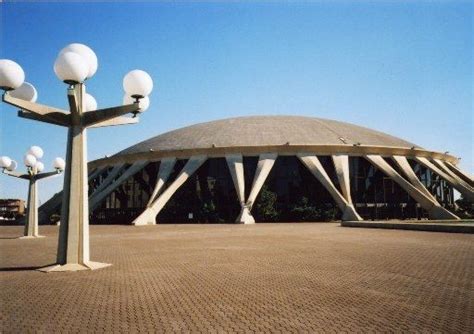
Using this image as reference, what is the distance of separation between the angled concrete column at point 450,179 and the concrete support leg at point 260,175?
574 inches

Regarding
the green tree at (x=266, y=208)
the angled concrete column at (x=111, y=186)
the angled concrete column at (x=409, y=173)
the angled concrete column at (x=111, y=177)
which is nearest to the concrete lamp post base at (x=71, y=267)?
the green tree at (x=266, y=208)

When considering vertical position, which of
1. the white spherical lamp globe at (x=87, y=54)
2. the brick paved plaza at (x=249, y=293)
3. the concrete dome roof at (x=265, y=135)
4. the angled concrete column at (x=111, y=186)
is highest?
the concrete dome roof at (x=265, y=135)

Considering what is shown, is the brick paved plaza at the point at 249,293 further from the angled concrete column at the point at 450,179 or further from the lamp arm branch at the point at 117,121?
the angled concrete column at the point at 450,179

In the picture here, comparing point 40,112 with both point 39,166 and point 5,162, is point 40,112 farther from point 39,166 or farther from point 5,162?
point 39,166

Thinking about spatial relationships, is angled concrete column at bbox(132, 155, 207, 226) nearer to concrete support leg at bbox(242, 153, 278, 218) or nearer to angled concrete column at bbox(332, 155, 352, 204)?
concrete support leg at bbox(242, 153, 278, 218)

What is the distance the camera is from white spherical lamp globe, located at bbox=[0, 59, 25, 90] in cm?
853

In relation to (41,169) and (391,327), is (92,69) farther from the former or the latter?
(41,169)

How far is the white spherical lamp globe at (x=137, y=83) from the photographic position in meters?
9.12

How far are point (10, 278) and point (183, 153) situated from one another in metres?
27.7

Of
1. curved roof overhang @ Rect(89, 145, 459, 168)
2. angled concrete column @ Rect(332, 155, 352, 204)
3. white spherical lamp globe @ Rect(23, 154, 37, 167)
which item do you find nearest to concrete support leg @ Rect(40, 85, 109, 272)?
white spherical lamp globe @ Rect(23, 154, 37, 167)

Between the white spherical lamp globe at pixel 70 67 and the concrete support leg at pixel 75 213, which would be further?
the concrete support leg at pixel 75 213

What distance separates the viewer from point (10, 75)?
859 cm

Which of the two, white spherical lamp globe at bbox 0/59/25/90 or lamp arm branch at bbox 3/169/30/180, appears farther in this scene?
lamp arm branch at bbox 3/169/30/180

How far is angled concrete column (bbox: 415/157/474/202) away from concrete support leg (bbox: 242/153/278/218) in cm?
1458
